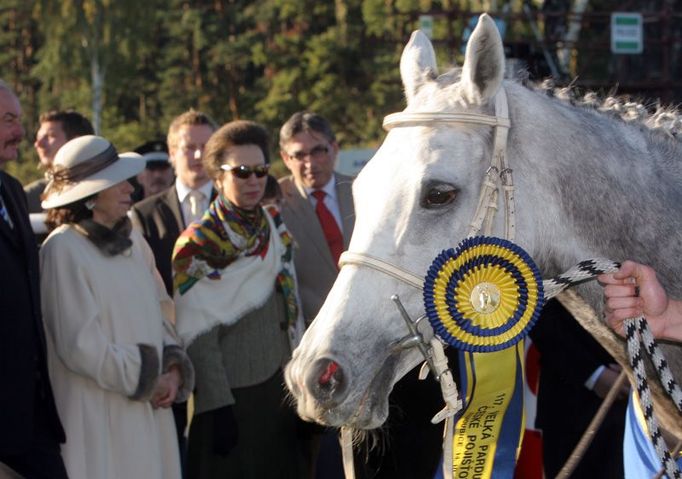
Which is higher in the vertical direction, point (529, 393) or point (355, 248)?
point (355, 248)

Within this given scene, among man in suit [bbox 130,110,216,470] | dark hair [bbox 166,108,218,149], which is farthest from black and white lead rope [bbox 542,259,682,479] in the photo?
dark hair [bbox 166,108,218,149]

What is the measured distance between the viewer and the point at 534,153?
2.89m

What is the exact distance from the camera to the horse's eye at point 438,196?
276cm

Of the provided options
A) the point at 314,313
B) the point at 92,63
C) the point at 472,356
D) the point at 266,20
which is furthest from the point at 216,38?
the point at 472,356

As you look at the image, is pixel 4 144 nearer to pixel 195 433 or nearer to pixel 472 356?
pixel 195 433

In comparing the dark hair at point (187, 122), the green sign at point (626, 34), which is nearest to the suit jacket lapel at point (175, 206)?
the dark hair at point (187, 122)

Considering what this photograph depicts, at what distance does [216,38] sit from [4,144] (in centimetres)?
3007

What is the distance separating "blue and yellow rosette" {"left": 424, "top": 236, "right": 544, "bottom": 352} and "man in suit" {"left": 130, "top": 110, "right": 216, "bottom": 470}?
10.2 feet

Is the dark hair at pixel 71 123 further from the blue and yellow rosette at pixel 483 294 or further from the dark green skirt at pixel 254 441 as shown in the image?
the blue and yellow rosette at pixel 483 294

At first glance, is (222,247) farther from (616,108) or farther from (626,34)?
(626,34)

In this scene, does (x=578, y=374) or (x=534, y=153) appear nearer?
(x=534, y=153)

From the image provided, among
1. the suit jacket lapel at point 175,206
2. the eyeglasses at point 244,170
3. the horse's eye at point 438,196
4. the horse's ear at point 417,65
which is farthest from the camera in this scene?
the suit jacket lapel at point 175,206

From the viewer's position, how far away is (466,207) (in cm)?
280

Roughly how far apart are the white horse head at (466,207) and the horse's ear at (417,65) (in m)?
0.03
